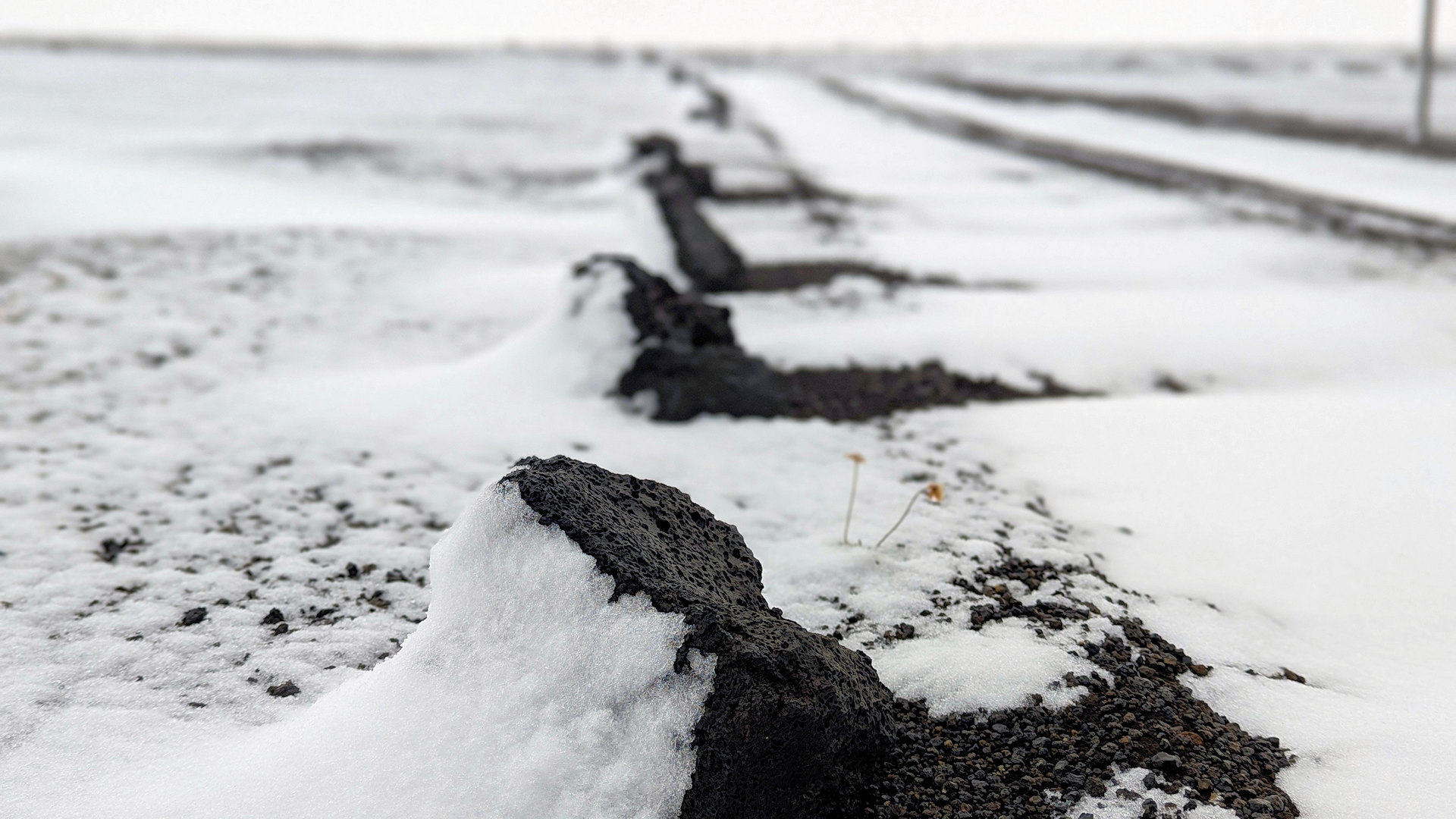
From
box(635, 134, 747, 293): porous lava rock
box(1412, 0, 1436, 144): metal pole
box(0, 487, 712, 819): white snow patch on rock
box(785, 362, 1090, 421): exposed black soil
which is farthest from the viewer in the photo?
box(1412, 0, 1436, 144): metal pole

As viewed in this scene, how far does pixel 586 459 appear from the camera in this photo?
416 cm

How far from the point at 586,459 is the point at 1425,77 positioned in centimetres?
1902

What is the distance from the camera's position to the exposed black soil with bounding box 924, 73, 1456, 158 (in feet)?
55.1

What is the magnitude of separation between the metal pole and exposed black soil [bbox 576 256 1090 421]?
15896 millimetres

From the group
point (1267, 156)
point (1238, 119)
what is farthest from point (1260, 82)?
point (1267, 156)

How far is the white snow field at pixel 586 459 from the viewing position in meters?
2.17

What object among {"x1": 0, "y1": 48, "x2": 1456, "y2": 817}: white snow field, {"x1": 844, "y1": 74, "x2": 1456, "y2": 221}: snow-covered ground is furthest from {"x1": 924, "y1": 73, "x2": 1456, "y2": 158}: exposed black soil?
{"x1": 0, "y1": 48, "x2": 1456, "y2": 817}: white snow field

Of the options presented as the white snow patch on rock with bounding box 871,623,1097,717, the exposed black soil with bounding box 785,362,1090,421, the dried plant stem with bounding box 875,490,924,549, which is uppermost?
the dried plant stem with bounding box 875,490,924,549

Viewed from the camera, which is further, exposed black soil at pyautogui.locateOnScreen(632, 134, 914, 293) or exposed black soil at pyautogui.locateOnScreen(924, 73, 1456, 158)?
exposed black soil at pyautogui.locateOnScreen(924, 73, 1456, 158)

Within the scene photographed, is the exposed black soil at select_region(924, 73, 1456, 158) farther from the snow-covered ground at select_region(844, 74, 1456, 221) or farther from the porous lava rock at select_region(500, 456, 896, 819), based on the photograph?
the porous lava rock at select_region(500, 456, 896, 819)

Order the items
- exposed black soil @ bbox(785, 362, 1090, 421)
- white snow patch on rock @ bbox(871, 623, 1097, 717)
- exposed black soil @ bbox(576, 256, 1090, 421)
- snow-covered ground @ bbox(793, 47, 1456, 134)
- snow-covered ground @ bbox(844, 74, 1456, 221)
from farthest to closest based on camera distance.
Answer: snow-covered ground @ bbox(793, 47, 1456, 134), snow-covered ground @ bbox(844, 74, 1456, 221), exposed black soil @ bbox(785, 362, 1090, 421), exposed black soil @ bbox(576, 256, 1090, 421), white snow patch on rock @ bbox(871, 623, 1097, 717)

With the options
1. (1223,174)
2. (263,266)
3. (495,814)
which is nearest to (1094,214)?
(1223,174)

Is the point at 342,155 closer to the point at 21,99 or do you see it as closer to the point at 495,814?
the point at 21,99

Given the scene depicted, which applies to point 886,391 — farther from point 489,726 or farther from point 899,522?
point 489,726
